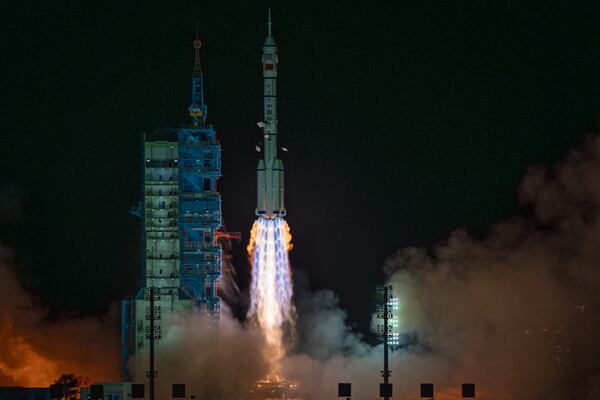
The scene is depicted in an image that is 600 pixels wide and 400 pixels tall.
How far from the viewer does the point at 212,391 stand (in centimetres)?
5466

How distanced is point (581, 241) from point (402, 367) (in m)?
7.64

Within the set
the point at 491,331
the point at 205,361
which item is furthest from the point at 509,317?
the point at 205,361

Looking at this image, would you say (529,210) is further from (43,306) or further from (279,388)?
(43,306)

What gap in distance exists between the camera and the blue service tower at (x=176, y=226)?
56469 millimetres

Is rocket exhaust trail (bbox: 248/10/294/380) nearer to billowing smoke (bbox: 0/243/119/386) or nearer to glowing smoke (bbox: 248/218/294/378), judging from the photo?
glowing smoke (bbox: 248/218/294/378)

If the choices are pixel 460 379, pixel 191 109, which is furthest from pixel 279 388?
pixel 191 109

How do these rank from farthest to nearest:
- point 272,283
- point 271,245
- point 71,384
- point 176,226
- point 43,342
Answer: point 43,342
point 272,283
point 271,245
point 176,226
point 71,384

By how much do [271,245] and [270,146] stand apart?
385 centimetres

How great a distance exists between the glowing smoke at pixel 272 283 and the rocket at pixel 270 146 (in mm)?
1300

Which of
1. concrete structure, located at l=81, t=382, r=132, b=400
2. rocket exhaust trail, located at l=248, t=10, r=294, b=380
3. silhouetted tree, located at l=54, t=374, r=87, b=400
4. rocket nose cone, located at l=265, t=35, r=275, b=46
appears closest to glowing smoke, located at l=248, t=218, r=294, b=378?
rocket exhaust trail, located at l=248, t=10, r=294, b=380

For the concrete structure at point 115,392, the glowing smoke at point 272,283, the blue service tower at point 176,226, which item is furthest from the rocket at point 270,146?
the concrete structure at point 115,392

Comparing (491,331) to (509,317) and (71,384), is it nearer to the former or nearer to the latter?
(509,317)

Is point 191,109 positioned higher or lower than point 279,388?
higher

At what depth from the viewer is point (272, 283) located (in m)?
58.1
